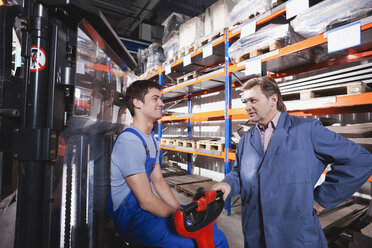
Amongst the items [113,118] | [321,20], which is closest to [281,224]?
[113,118]

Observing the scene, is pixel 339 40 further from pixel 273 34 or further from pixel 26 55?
pixel 26 55

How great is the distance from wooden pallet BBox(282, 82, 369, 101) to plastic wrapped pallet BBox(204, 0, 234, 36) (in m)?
2.06

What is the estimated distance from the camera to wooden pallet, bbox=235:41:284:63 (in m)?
3.12

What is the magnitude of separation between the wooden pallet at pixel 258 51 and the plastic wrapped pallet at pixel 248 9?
662 millimetres

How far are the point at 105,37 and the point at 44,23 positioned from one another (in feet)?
1.53

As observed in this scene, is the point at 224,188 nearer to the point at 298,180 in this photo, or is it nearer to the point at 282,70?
the point at 298,180

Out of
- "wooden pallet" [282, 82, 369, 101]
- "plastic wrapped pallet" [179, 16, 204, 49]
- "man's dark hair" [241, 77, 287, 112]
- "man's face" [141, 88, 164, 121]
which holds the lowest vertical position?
"man's face" [141, 88, 164, 121]

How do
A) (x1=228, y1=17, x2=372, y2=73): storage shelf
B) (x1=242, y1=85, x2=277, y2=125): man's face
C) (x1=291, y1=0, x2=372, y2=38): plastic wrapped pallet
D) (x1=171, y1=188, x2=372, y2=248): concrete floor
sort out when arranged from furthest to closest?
(x1=171, y1=188, x2=372, y2=248): concrete floor → (x1=291, y1=0, x2=372, y2=38): plastic wrapped pallet → (x1=228, y1=17, x2=372, y2=73): storage shelf → (x1=242, y1=85, x2=277, y2=125): man's face

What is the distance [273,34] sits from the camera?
307 centimetres

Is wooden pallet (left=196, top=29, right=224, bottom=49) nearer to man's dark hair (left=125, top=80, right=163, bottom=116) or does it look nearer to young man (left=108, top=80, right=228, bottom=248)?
man's dark hair (left=125, top=80, right=163, bottom=116)

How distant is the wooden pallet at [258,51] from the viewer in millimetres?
3123

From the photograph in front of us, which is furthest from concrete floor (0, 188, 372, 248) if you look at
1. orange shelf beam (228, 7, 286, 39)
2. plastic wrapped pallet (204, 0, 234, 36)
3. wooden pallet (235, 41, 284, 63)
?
plastic wrapped pallet (204, 0, 234, 36)

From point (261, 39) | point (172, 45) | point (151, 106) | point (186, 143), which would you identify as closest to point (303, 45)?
point (261, 39)

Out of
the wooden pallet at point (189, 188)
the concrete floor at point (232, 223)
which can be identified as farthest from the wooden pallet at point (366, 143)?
the wooden pallet at point (189, 188)
